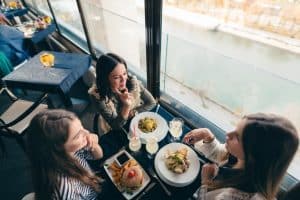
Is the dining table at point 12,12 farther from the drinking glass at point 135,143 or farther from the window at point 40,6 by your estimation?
the drinking glass at point 135,143

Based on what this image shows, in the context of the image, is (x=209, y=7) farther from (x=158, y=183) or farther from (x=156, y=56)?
(x=158, y=183)

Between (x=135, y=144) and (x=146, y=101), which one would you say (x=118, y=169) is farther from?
(x=146, y=101)

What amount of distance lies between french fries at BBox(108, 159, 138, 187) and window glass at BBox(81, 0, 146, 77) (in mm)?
1154

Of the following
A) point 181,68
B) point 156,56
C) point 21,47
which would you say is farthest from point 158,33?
point 21,47

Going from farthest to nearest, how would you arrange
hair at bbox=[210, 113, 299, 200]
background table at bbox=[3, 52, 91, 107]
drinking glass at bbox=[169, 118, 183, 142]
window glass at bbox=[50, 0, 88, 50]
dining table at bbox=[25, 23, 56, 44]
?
window glass at bbox=[50, 0, 88, 50] < dining table at bbox=[25, 23, 56, 44] < background table at bbox=[3, 52, 91, 107] < drinking glass at bbox=[169, 118, 183, 142] < hair at bbox=[210, 113, 299, 200]

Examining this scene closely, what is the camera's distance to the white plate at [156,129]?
1228mm

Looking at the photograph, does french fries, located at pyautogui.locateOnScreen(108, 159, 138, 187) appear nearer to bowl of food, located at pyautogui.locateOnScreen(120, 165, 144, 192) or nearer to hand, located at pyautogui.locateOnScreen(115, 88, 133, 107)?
bowl of food, located at pyautogui.locateOnScreen(120, 165, 144, 192)

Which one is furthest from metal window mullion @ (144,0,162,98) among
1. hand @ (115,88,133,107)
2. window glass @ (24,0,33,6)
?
window glass @ (24,0,33,6)

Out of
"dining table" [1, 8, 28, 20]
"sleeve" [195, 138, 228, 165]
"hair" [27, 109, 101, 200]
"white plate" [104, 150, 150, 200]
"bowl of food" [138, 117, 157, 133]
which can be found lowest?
"sleeve" [195, 138, 228, 165]

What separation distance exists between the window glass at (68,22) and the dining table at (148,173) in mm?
2061

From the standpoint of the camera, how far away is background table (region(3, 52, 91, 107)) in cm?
184

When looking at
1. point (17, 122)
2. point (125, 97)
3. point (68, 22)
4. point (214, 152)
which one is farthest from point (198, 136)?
point (68, 22)

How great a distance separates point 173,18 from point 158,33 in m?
0.30

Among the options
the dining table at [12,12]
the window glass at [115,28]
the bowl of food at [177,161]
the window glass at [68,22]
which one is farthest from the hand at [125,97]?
the dining table at [12,12]
